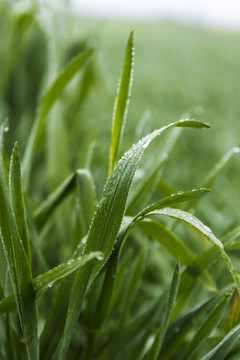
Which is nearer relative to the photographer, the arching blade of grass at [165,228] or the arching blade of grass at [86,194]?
the arching blade of grass at [165,228]

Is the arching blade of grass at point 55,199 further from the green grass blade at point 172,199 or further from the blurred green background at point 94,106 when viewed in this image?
the green grass blade at point 172,199

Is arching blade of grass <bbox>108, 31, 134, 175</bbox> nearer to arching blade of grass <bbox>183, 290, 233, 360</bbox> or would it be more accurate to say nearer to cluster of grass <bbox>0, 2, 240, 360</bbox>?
cluster of grass <bbox>0, 2, 240, 360</bbox>

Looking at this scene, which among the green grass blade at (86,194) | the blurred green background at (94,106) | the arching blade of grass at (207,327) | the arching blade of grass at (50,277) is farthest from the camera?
the blurred green background at (94,106)

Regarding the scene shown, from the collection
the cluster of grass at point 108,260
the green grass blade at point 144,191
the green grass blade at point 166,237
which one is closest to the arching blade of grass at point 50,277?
the cluster of grass at point 108,260

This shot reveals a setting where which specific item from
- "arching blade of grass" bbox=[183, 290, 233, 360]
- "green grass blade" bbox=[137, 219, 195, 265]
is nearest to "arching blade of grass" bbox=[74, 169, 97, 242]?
"green grass blade" bbox=[137, 219, 195, 265]

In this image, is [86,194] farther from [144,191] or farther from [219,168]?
[219,168]

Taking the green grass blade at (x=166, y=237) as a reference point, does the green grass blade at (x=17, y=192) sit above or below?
above

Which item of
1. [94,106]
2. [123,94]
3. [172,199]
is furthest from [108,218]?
[94,106]

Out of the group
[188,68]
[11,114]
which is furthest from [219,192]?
[188,68]
